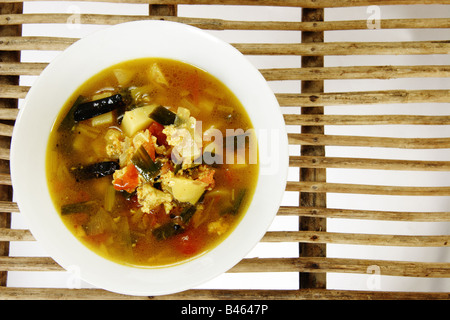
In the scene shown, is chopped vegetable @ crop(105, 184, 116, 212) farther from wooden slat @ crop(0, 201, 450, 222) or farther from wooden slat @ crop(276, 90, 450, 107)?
wooden slat @ crop(276, 90, 450, 107)

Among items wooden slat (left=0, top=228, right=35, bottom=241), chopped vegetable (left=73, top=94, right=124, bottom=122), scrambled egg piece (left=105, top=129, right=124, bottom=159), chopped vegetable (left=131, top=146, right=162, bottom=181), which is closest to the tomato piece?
chopped vegetable (left=131, top=146, right=162, bottom=181)

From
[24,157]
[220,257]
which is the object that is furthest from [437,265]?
[24,157]

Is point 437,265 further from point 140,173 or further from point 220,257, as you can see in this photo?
point 140,173

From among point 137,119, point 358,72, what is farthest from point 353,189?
point 137,119

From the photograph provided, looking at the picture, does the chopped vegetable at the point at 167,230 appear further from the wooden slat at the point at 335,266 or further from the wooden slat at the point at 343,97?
the wooden slat at the point at 343,97

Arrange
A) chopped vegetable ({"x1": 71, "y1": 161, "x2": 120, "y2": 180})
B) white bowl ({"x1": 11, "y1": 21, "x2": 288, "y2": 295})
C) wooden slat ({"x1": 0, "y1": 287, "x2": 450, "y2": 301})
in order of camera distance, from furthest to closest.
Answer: wooden slat ({"x1": 0, "y1": 287, "x2": 450, "y2": 301}), chopped vegetable ({"x1": 71, "y1": 161, "x2": 120, "y2": 180}), white bowl ({"x1": 11, "y1": 21, "x2": 288, "y2": 295})

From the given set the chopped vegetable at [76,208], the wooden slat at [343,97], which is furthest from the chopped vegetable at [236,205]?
the chopped vegetable at [76,208]

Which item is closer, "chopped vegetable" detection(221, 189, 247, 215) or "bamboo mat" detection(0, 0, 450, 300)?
"chopped vegetable" detection(221, 189, 247, 215)
